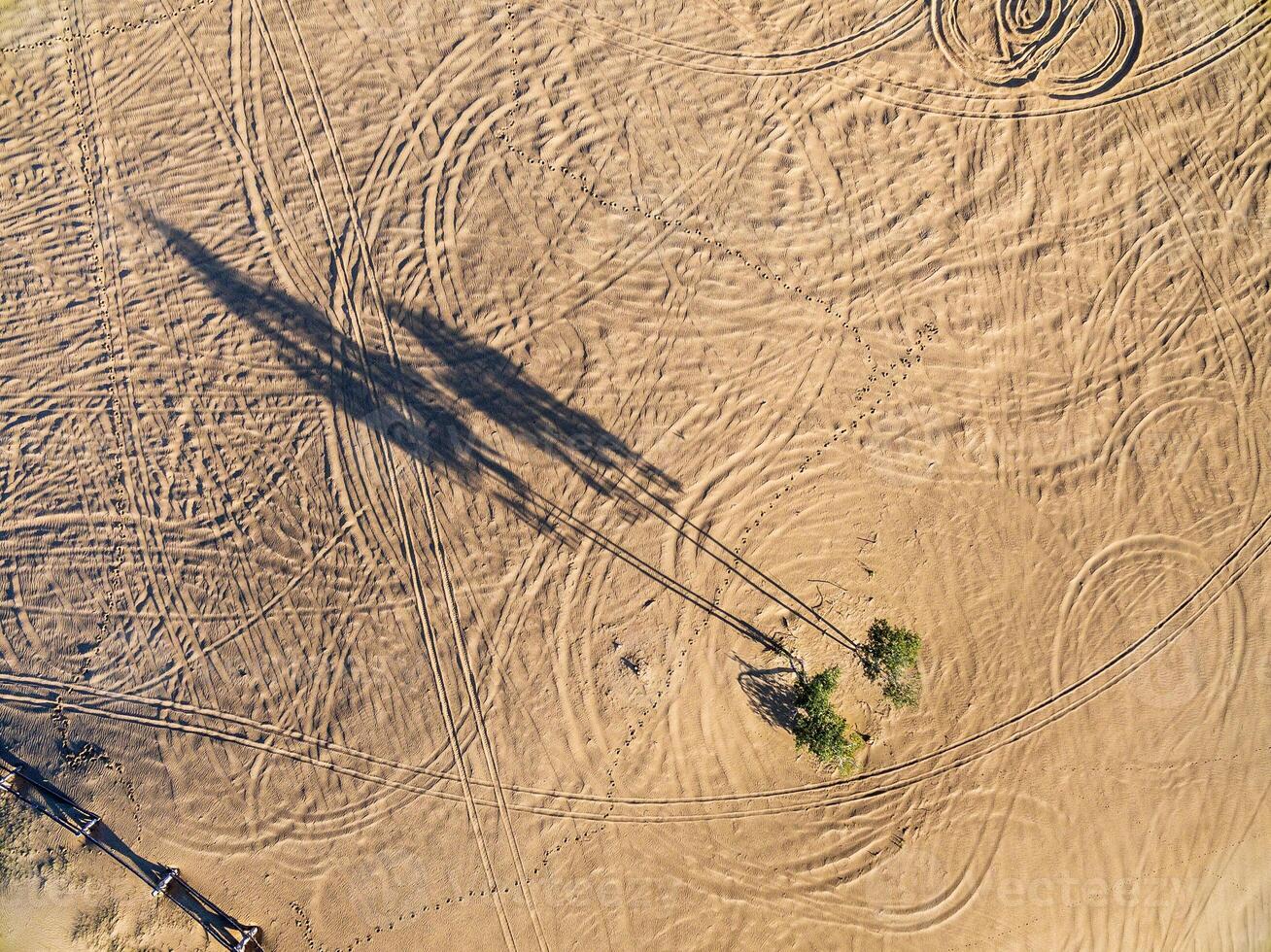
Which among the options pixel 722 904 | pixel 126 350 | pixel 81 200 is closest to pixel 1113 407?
pixel 722 904

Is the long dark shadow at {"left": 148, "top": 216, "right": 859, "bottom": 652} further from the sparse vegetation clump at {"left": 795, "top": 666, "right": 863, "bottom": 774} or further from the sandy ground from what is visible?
the sparse vegetation clump at {"left": 795, "top": 666, "right": 863, "bottom": 774}

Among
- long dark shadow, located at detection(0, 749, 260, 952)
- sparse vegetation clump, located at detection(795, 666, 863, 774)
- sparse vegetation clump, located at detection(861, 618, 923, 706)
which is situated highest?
sparse vegetation clump, located at detection(861, 618, 923, 706)

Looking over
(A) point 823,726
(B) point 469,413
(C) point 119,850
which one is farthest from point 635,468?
(C) point 119,850

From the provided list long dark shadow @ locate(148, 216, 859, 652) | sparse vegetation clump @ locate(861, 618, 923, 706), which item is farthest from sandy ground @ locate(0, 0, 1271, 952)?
sparse vegetation clump @ locate(861, 618, 923, 706)

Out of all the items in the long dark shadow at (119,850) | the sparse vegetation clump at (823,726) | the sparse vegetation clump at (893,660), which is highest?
the sparse vegetation clump at (893,660)

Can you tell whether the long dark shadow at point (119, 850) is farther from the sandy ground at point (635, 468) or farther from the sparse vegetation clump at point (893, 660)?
the sparse vegetation clump at point (893, 660)

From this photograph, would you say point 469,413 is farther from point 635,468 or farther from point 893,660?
point 893,660

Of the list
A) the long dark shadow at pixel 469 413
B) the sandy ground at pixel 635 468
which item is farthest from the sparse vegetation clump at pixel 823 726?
the long dark shadow at pixel 469 413

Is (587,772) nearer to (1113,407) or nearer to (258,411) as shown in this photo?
(258,411)
